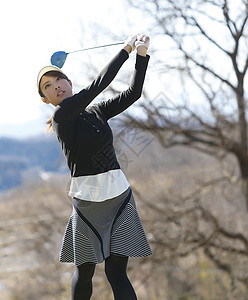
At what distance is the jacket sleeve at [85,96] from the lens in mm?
1485

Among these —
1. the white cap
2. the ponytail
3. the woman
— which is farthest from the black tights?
the white cap

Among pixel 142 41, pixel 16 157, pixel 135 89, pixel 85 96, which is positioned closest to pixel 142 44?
pixel 142 41

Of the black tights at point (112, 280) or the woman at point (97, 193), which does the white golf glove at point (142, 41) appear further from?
the black tights at point (112, 280)

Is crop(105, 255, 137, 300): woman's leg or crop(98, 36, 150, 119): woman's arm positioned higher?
crop(98, 36, 150, 119): woman's arm

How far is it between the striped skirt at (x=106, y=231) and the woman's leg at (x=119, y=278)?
0.03 m

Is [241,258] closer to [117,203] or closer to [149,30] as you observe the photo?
[149,30]

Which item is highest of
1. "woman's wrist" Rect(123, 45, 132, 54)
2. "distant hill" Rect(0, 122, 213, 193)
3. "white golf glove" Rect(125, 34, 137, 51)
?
"white golf glove" Rect(125, 34, 137, 51)

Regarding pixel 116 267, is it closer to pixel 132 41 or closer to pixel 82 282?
pixel 82 282

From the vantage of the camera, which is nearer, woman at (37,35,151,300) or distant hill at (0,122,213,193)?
woman at (37,35,151,300)

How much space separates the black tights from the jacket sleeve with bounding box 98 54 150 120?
0.53 meters

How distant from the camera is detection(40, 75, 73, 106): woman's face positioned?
1.61m

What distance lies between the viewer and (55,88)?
161 centimetres

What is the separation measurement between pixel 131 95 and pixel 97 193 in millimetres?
375

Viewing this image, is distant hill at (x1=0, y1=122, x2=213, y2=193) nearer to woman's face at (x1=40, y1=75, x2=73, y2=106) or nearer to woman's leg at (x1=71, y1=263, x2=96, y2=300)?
woman's face at (x1=40, y1=75, x2=73, y2=106)
